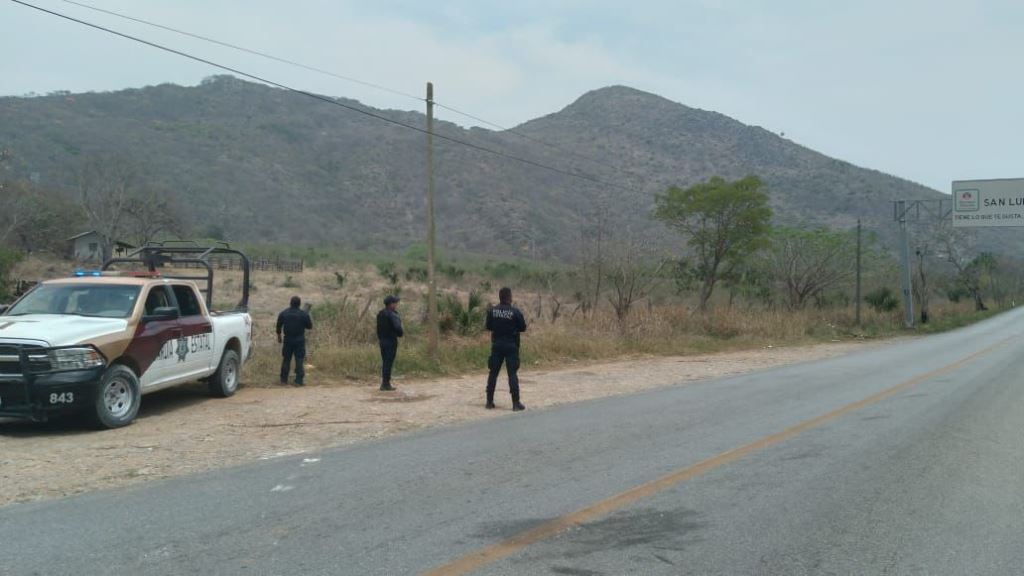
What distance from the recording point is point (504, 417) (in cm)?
1157

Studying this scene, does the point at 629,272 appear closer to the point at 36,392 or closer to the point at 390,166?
the point at 36,392

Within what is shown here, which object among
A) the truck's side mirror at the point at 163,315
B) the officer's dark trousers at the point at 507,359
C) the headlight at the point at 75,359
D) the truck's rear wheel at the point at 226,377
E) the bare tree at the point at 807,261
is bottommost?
the truck's rear wheel at the point at 226,377

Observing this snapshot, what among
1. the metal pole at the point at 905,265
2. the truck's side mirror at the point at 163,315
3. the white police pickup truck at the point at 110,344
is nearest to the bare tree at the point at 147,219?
the white police pickup truck at the point at 110,344

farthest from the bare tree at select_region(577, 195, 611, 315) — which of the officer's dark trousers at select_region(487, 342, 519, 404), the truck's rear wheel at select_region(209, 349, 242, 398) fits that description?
the truck's rear wheel at select_region(209, 349, 242, 398)

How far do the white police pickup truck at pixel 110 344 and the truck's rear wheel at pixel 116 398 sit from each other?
12 millimetres

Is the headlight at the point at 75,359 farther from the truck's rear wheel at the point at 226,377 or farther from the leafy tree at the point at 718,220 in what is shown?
the leafy tree at the point at 718,220

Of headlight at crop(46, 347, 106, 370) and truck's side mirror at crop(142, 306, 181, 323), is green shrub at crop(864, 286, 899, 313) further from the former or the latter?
headlight at crop(46, 347, 106, 370)

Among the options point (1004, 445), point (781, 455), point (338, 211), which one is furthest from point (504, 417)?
point (338, 211)

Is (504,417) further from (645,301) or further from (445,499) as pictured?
(645,301)

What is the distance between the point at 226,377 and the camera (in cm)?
1295

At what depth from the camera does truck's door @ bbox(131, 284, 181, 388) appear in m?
10.4

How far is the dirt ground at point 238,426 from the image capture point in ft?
26.1

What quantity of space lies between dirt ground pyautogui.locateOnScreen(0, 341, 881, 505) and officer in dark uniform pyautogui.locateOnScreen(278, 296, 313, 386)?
1.40 feet

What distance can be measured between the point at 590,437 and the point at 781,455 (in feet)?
7.20
